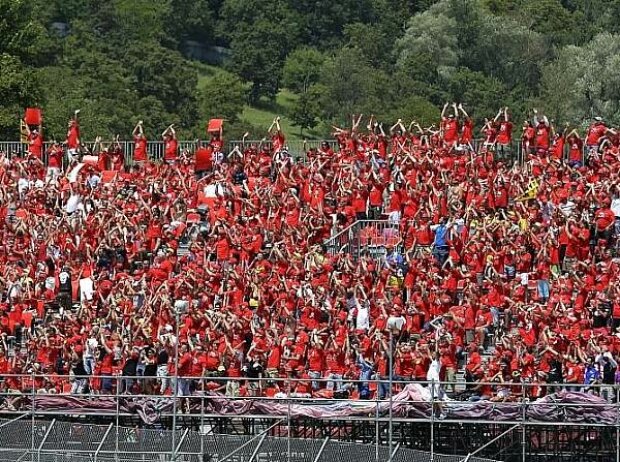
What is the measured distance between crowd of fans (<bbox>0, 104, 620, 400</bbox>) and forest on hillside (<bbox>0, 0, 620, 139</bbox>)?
2639 cm

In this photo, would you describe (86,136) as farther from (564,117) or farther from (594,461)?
(594,461)

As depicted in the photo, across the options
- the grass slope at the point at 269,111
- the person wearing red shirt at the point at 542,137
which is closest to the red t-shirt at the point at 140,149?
the person wearing red shirt at the point at 542,137

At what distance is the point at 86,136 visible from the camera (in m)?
74.4

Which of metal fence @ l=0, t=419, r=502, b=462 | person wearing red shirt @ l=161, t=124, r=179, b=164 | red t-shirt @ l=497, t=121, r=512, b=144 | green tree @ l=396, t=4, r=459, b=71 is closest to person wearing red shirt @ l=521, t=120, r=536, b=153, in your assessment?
red t-shirt @ l=497, t=121, r=512, b=144

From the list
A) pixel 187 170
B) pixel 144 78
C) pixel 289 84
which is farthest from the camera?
pixel 289 84

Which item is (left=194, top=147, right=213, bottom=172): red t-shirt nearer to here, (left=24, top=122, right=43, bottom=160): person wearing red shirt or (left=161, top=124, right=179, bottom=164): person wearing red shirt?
(left=161, top=124, right=179, bottom=164): person wearing red shirt

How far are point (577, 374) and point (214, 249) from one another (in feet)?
26.2

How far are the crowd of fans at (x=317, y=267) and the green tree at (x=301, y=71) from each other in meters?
64.1

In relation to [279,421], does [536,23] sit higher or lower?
higher

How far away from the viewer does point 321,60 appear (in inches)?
4181

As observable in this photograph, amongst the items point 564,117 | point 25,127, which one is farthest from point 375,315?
point 564,117

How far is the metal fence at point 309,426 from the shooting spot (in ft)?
95.9

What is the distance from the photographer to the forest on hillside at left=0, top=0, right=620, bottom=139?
8269 cm

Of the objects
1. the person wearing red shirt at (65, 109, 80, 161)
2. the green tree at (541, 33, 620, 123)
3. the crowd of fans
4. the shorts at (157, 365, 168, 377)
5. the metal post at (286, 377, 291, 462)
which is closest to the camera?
the metal post at (286, 377, 291, 462)
